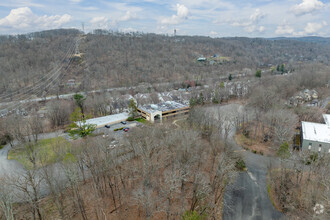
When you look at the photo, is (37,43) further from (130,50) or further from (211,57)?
(211,57)

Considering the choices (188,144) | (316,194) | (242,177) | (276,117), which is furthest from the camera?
(276,117)

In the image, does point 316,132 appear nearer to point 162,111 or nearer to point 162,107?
point 162,111

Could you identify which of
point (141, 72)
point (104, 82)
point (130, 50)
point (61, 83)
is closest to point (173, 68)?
point (141, 72)

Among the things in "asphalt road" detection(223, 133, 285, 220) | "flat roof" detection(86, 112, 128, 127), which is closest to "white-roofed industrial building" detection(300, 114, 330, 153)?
"asphalt road" detection(223, 133, 285, 220)

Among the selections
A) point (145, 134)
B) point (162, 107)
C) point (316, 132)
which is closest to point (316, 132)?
point (316, 132)

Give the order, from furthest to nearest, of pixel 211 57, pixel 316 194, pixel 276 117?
pixel 211 57 → pixel 276 117 → pixel 316 194

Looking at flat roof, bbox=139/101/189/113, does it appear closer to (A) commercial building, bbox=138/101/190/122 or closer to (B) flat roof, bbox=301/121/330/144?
(A) commercial building, bbox=138/101/190/122

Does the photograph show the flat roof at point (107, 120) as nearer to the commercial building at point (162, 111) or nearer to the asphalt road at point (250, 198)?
the commercial building at point (162, 111)
